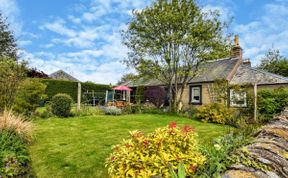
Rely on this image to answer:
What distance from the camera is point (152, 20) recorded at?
1700cm

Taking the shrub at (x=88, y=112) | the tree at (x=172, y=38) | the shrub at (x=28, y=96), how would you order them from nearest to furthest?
the shrub at (x=28, y=96) < the shrub at (x=88, y=112) < the tree at (x=172, y=38)

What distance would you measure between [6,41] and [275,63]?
3507 cm

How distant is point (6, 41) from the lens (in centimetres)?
2814

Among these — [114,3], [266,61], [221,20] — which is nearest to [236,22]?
[221,20]

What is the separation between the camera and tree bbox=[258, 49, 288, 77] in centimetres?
3114

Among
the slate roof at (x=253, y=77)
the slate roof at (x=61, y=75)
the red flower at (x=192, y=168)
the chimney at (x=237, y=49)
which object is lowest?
the red flower at (x=192, y=168)

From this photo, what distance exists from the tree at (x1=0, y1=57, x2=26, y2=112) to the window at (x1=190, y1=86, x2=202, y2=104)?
13.8m

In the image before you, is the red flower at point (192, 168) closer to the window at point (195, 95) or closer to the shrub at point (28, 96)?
the shrub at point (28, 96)

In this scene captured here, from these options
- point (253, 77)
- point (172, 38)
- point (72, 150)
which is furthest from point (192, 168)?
point (253, 77)

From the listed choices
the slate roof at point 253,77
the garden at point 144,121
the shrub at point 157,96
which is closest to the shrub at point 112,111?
the garden at point 144,121

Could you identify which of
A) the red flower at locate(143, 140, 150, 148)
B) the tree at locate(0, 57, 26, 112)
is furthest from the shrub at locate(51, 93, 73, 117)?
the red flower at locate(143, 140, 150, 148)

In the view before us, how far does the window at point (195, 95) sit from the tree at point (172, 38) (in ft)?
8.34

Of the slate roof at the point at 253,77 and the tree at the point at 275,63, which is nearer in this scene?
the slate roof at the point at 253,77

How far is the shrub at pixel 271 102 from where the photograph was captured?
12.9m
